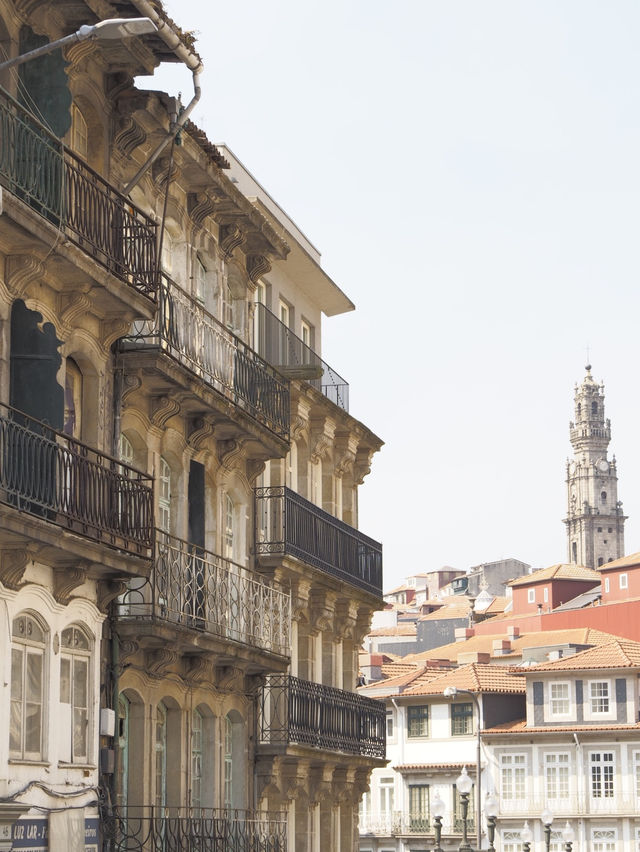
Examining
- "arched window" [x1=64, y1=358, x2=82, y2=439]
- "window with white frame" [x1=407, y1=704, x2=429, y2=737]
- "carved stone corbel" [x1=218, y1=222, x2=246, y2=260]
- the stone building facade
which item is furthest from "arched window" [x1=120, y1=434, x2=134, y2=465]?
"window with white frame" [x1=407, y1=704, x2=429, y2=737]

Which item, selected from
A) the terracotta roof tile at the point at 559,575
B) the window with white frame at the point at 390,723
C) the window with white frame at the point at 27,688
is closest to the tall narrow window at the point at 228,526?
the window with white frame at the point at 27,688

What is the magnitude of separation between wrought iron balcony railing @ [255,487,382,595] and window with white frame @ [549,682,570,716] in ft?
128

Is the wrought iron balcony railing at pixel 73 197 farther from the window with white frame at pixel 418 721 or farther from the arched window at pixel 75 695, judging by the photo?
the window with white frame at pixel 418 721

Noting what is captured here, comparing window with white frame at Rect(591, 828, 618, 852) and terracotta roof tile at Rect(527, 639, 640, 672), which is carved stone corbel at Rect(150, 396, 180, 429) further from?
window with white frame at Rect(591, 828, 618, 852)

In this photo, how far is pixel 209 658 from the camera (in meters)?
27.7

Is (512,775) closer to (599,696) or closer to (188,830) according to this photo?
(599,696)

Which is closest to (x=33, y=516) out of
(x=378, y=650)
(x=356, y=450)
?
(x=356, y=450)

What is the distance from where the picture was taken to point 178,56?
24.0m

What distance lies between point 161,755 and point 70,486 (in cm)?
781

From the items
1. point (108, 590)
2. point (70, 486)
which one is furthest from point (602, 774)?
point (70, 486)

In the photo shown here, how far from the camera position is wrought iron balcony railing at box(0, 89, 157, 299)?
19.7m

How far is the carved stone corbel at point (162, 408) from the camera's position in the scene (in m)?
26.3

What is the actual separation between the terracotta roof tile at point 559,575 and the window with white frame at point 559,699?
137 feet

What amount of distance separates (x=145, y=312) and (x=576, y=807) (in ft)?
193
